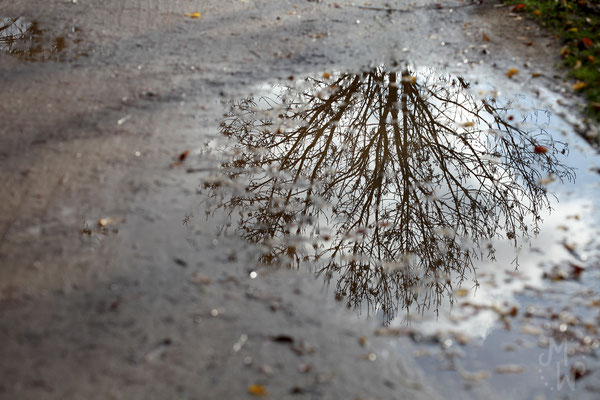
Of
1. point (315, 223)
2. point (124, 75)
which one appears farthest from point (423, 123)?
point (124, 75)

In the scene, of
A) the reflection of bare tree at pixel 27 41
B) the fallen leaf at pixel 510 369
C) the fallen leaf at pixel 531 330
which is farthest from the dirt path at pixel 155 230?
the fallen leaf at pixel 531 330

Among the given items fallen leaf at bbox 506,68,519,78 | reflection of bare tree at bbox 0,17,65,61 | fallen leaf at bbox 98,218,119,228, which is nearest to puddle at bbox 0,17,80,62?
reflection of bare tree at bbox 0,17,65,61

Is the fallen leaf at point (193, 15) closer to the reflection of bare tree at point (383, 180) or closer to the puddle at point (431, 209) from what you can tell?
the puddle at point (431, 209)

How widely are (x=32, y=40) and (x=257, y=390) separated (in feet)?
16.3

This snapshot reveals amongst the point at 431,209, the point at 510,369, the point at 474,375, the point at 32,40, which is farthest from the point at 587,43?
the point at 32,40

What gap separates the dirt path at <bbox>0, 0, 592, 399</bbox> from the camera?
2322 mm

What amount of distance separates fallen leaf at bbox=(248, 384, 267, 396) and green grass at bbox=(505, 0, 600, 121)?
3.82 m

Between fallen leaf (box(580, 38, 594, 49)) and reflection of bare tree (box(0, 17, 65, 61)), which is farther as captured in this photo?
fallen leaf (box(580, 38, 594, 49))

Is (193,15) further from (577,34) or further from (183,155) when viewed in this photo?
(577,34)

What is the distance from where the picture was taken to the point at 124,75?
4.96 meters

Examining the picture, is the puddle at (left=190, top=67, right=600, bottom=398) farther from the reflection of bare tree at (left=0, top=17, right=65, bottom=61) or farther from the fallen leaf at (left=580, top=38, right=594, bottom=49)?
the reflection of bare tree at (left=0, top=17, right=65, bottom=61)

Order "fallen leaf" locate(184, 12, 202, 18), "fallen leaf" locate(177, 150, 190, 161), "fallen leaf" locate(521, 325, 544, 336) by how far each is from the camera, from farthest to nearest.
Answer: "fallen leaf" locate(184, 12, 202, 18), "fallen leaf" locate(177, 150, 190, 161), "fallen leaf" locate(521, 325, 544, 336)

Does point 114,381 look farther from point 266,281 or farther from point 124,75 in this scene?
point 124,75

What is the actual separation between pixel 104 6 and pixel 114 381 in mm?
5661
